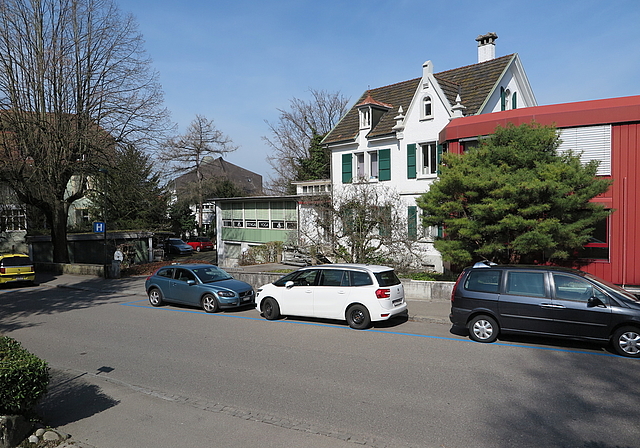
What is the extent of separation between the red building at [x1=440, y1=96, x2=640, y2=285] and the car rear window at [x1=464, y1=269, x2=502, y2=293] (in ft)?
21.5

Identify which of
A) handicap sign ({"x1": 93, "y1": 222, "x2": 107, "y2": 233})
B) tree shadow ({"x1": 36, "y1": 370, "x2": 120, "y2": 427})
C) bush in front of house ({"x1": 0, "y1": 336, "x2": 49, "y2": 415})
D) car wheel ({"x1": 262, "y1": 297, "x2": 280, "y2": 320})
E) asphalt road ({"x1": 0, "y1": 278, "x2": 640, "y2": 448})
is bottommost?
tree shadow ({"x1": 36, "y1": 370, "x2": 120, "y2": 427})

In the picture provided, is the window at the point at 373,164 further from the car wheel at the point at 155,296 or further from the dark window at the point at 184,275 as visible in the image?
the car wheel at the point at 155,296

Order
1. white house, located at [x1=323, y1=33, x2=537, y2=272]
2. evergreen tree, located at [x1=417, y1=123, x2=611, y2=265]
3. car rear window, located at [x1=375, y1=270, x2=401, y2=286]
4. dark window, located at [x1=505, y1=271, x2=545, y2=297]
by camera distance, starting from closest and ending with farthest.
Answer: dark window, located at [x1=505, y1=271, x2=545, y2=297], car rear window, located at [x1=375, y1=270, x2=401, y2=286], evergreen tree, located at [x1=417, y1=123, x2=611, y2=265], white house, located at [x1=323, y1=33, x2=537, y2=272]

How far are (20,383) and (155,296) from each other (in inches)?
455

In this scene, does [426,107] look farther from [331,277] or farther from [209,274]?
[331,277]

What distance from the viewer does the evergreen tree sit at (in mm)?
13078

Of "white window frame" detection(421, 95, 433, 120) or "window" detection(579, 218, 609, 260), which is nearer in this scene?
"window" detection(579, 218, 609, 260)

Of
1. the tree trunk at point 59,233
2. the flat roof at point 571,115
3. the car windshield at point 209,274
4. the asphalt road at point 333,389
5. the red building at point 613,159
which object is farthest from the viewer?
the tree trunk at point 59,233

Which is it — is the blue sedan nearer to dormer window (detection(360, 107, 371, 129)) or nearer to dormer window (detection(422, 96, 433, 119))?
dormer window (detection(422, 96, 433, 119))

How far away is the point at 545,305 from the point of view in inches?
380

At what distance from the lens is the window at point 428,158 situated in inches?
911

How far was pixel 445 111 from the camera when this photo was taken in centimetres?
2255

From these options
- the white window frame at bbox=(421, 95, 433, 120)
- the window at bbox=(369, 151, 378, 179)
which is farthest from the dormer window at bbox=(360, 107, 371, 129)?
the white window frame at bbox=(421, 95, 433, 120)

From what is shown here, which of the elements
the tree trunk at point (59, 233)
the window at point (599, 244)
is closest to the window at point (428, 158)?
the window at point (599, 244)
